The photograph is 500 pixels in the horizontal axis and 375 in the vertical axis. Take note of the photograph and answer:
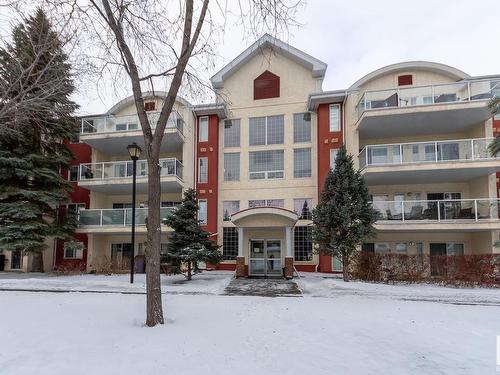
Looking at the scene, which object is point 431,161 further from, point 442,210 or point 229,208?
point 229,208

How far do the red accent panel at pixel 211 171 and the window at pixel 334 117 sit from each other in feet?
23.5

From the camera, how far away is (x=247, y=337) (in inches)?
256

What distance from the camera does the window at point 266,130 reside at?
21703 millimetres

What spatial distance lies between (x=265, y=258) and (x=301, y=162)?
623 cm

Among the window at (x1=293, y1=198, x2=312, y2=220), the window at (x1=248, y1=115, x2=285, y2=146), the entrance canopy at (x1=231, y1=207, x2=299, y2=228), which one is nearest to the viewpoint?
the entrance canopy at (x1=231, y1=207, x2=299, y2=228)

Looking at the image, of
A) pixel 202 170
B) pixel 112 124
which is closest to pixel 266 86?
pixel 202 170

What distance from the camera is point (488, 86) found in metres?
18.0

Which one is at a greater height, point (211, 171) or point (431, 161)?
point (211, 171)

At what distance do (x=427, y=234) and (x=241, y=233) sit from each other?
10626 millimetres

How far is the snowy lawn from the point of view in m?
5.04

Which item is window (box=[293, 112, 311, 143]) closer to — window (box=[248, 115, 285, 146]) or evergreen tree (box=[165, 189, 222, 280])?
window (box=[248, 115, 285, 146])

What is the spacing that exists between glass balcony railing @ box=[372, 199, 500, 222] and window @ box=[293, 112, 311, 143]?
6261 millimetres

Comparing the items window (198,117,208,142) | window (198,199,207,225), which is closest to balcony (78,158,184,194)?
window (198,199,207,225)

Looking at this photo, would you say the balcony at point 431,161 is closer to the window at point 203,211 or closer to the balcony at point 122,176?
the window at point 203,211
